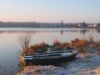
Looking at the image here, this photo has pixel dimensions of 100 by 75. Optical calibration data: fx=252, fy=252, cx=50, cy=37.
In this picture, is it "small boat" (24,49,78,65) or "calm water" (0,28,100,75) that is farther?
"calm water" (0,28,100,75)

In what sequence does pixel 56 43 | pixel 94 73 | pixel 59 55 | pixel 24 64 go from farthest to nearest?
pixel 56 43 → pixel 59 55 → pixel 24 64 → pixel 94 73

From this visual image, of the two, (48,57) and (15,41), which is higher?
(48,57)

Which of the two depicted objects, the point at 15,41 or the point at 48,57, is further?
the point at 15,41

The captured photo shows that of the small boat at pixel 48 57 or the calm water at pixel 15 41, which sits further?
the calm water at pixel 15 41

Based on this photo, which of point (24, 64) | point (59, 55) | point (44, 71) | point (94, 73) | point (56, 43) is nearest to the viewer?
point (94, 73)

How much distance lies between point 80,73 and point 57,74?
1.21 m

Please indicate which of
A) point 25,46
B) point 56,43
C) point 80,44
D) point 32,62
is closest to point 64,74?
point 32,62

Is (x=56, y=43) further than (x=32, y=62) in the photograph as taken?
Yes

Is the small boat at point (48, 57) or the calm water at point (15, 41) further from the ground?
the small boat at point (48, 57)

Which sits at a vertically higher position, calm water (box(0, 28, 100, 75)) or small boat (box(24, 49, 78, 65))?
small boat (box(24, 49, 78, 65))

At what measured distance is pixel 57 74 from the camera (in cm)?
1331

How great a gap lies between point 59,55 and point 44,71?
525cm

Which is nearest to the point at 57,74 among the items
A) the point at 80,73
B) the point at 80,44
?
the point at 80,73

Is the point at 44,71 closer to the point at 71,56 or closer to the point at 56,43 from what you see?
the point at 71,56
